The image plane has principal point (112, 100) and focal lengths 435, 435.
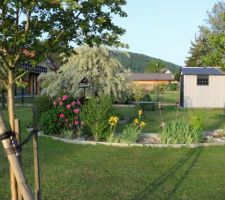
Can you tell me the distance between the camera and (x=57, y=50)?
449 centimetres

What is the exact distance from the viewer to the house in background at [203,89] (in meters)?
31.5

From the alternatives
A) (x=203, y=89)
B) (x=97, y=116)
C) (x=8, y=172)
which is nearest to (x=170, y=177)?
(x=8, y=172)

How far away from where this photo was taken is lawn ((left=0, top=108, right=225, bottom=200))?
22.5ft

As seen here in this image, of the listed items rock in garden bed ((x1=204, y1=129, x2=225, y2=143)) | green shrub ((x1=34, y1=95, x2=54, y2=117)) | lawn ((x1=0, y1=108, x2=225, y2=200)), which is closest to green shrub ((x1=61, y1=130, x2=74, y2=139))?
lawn ((x1=0, y1=108, x2=225, y2=200))

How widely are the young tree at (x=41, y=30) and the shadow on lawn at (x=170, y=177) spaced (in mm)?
3055

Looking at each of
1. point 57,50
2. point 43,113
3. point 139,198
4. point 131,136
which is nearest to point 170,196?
point 139,198

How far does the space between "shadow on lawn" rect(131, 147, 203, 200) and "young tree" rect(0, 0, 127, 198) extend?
10.0 ft

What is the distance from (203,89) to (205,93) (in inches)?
13.4

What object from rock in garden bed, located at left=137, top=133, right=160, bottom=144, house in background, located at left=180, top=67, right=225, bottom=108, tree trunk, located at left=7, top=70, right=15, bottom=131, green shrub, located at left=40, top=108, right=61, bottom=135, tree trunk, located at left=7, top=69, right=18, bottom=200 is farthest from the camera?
house in background, located at left=180, top=67, right=225, bottom=108

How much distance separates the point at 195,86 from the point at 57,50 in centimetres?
2784

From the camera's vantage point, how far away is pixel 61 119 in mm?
14008

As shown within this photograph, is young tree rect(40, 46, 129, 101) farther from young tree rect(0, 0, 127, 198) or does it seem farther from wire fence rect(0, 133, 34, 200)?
young tree rect(0, 0, 127, 198)

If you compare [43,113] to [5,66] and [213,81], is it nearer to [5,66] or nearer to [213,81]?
[5,66]

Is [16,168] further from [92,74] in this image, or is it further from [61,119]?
[92,74]
